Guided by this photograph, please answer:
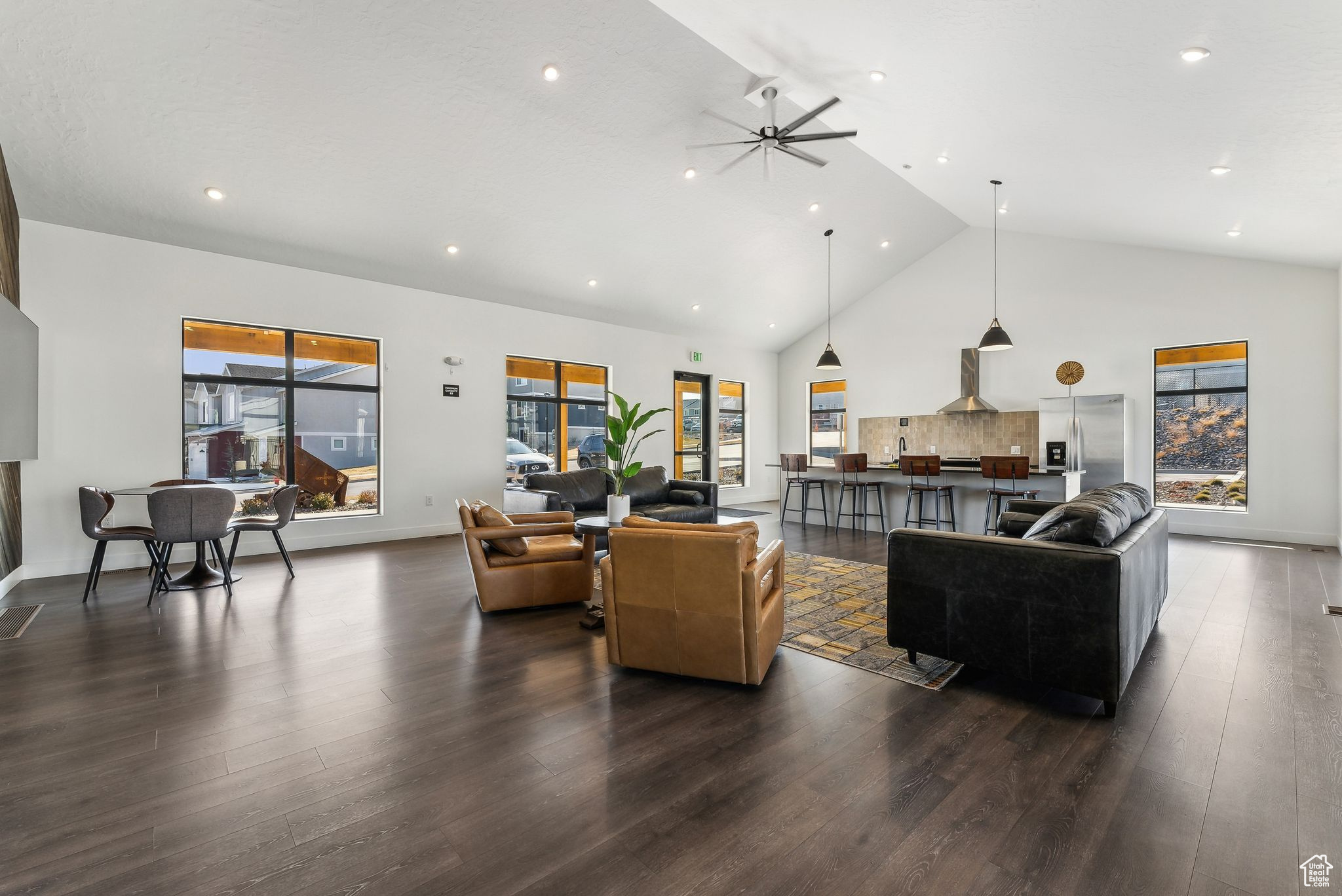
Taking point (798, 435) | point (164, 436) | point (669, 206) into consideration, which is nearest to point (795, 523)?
point (798, 435)

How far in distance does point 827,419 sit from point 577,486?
592 cm

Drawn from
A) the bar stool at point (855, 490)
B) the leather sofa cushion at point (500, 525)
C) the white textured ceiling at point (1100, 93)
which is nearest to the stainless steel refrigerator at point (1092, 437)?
the bar stool at point (855, 490)

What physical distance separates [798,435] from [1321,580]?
23.5ft

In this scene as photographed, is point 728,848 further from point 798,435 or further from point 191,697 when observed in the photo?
point 798,435

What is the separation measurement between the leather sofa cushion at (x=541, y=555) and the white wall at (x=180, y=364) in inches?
109

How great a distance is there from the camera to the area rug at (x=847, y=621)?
317 cm

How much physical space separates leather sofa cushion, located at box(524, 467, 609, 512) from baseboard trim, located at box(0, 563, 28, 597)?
410 cm

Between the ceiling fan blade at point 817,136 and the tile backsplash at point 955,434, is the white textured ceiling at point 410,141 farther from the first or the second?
the tile backsplash at point 955,434

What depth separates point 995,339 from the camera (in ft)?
21.2

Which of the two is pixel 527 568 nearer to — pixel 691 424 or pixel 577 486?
pixel 577 486

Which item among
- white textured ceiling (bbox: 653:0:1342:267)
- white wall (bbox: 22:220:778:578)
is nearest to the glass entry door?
white wall (bbox: 22:220:778:578)

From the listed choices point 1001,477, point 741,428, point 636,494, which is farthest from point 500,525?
point 741,428

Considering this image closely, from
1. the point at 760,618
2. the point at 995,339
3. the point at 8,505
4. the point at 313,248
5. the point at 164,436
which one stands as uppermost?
the point at 313,248

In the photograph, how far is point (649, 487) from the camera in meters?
7.21
